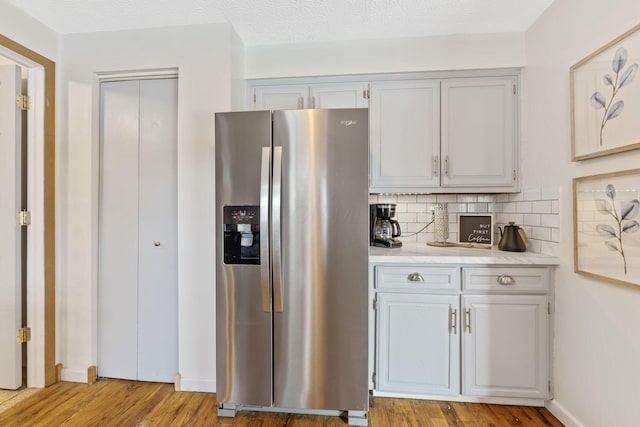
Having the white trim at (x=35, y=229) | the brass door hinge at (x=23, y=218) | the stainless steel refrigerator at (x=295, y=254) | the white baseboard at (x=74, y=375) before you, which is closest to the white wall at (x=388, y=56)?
the stainless steel refrigerator at (x=295, y=254)

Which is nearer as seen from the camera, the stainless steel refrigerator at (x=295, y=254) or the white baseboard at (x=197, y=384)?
the stainless steel refrigerator at (x=295, y=254)

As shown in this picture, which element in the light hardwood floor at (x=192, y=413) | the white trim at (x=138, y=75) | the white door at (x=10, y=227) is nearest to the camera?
the light hardwood floor at (x=192, y=413)

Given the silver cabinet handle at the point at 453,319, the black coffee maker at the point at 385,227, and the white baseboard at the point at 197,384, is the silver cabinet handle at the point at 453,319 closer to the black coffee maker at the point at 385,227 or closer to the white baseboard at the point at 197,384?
the black coffee maker at the point at 385,227

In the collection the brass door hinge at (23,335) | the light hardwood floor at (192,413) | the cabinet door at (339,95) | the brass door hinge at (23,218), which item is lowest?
the light hardwood floor at (192,413)

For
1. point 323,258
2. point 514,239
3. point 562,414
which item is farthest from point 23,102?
point 562,414

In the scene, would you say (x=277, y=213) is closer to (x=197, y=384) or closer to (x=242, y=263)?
(x=242, y=263)

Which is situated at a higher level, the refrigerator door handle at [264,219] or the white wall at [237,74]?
the white wall at [237,74]

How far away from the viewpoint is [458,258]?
73.4 inches

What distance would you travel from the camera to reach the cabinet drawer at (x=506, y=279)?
1848 millimetres

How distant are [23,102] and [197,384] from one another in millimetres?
2220

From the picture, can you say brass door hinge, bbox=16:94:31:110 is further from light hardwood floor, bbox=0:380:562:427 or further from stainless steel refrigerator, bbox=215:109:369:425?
light hardwood floor, bbox=0:380:562:427

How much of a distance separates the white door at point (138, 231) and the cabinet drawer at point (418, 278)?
57.3 inches

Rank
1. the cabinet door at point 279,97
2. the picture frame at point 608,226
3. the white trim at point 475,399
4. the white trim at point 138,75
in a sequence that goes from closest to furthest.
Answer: the picture frame at point 608,226, the white trim at point 475,399, the white trim at point 138,75, the cabinet door at point 279,97

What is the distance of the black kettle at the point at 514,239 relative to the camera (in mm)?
2084
